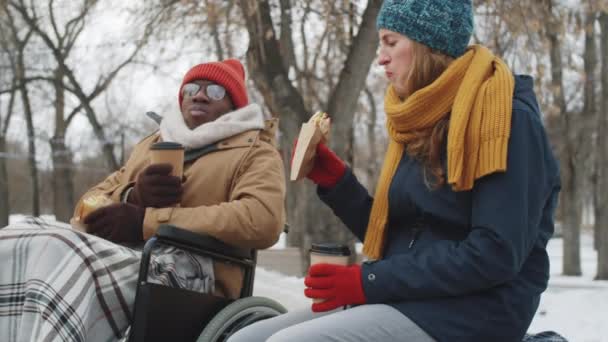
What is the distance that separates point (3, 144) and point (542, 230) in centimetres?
2268

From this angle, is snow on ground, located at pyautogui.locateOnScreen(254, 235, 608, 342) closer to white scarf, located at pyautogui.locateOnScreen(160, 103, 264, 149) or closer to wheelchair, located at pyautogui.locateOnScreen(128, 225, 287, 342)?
white scarf, located at pyautogui.locateOnScreen(160, 103, 264, 149)

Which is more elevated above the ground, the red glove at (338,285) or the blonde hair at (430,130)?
the blonde hair at (430,130)

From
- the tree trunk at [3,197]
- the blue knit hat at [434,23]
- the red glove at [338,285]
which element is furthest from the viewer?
the tree trunk at [3,197]

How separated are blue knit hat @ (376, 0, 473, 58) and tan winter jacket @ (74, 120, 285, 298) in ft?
3.71

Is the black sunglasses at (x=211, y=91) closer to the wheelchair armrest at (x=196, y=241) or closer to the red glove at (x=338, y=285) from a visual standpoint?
the wheelchair armrest at (x=196, y=241)

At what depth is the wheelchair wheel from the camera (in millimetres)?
2564

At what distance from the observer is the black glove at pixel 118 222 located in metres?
2.84

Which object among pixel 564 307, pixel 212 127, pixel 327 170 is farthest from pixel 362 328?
pixel 564 307

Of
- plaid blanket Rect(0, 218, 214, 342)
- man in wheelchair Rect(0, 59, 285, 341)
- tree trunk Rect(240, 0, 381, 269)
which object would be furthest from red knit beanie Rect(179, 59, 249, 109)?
tree trunk Rect(240, 0, 381, 269)

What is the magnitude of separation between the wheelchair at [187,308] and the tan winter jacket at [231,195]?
0.09 meters

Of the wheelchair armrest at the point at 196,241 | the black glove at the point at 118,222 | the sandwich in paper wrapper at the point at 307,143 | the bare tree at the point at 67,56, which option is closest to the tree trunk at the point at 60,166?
the bare tree at the point at 67,56

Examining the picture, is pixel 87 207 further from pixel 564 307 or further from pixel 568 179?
pixel 568 179

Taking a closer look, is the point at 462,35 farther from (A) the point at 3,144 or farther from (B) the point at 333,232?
(A) the point at 3,144

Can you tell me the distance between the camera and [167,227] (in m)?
2.55
